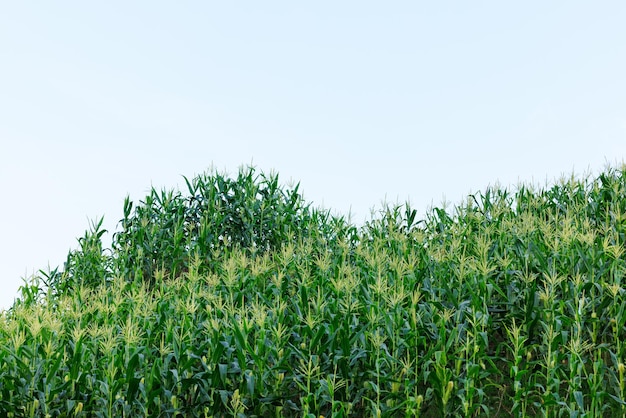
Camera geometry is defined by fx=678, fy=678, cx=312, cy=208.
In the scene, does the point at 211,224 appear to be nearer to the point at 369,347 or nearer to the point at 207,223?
the point at 207,223

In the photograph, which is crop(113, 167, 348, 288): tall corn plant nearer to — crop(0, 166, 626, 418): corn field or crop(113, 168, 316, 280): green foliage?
crop(113, 168, 316, 280): green foliage

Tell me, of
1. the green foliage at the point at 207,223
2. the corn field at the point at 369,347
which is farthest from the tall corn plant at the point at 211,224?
the corn field at the point at 369,347

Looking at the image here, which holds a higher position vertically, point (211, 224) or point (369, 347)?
point (211, 224)

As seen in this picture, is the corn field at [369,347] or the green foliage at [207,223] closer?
the corn field at [369,347]

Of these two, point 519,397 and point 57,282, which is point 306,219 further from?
point 519,397

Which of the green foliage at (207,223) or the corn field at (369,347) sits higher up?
the green foliage at (207,223)

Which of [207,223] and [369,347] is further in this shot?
[207,223]

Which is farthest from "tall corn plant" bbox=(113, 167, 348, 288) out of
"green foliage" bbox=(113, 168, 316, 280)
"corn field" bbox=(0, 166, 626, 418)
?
"corn field" bbox=(0, 166, 626, 418)

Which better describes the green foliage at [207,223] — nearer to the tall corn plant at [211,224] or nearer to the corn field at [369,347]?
the tall corn plant at [211,224]

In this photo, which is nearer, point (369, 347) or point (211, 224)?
point (369, 347)

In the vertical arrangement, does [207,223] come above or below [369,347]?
above

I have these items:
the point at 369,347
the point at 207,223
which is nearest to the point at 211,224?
the point at 207,223

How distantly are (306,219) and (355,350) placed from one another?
6.39 metres

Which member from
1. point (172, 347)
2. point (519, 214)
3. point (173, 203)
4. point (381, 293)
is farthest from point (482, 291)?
point (173, 203)
